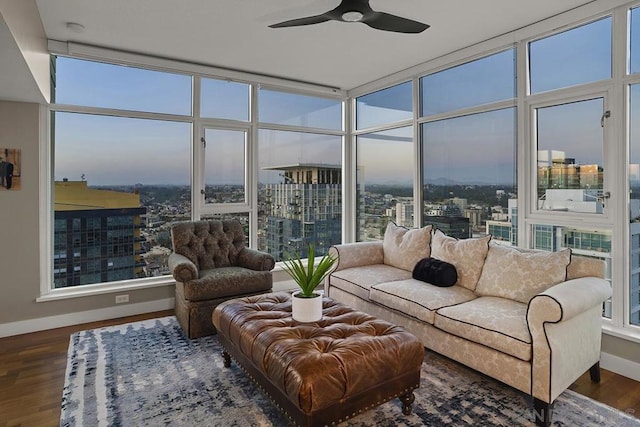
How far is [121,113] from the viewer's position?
4012mm

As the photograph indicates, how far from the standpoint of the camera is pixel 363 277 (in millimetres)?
3662

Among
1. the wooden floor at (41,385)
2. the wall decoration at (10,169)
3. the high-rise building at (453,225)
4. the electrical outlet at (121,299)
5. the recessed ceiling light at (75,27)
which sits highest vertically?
the recessed ceiling light at (75,27)

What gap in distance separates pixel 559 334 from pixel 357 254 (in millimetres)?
2219

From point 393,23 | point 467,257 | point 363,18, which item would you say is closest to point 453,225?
point 467,257

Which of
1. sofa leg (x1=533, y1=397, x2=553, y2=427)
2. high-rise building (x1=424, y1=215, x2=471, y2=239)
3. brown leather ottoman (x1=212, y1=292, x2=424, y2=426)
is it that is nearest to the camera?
brown leather ottoman (x1=212, y1=292, x2=424, y2=426)

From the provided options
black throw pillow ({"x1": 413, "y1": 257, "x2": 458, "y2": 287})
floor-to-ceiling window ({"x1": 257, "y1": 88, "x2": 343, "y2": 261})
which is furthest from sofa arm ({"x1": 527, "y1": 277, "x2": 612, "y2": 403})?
floor-to-ceiling window ({"x1": 257, "y1": 88, "x2": 343, "y2": 261})

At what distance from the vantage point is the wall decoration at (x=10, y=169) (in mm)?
3398

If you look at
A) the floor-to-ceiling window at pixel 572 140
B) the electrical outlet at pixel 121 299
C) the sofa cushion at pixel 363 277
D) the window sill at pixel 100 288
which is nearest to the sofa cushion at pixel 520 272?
the floor-to-ceiling window at pixel 572 140

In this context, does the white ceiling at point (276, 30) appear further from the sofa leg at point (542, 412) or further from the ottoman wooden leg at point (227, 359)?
the sofa leg at point (542, 412)

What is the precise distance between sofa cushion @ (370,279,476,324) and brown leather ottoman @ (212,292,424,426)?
66cm

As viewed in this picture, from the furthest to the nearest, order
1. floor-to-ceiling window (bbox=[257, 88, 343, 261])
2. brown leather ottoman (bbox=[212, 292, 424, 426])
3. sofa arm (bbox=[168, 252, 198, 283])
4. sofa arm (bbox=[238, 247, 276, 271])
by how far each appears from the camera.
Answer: floor-to-ceiling window (bbox=[257, 88, 343, 261])
sofa arm (bbox=[238, 247, 276, 271])
sofa arm (bbox=[168, 252, 198, 283])
brown leather ottoman (bbox=[212, 292, 424, 426])

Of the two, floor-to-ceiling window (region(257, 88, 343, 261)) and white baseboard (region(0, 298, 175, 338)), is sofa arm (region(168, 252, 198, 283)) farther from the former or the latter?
floor-to-ceiling window (region(257, 88, 343, 261))

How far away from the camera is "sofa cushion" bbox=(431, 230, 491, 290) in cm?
316

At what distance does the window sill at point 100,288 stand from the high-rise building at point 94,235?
0.23 ft
